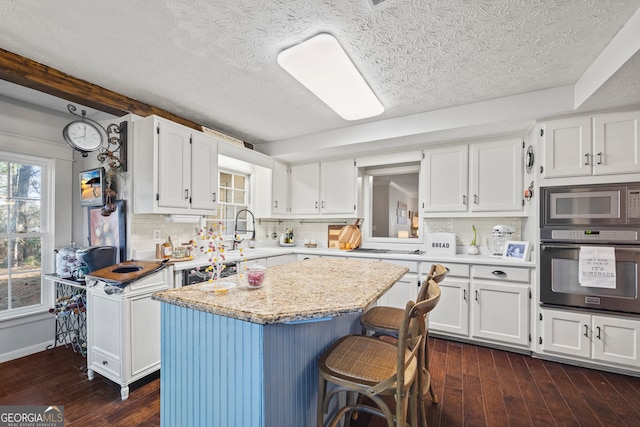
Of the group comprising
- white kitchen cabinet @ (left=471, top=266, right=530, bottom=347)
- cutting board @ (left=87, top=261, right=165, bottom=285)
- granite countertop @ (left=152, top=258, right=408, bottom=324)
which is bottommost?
white kitchen cabinet @ (left=471, top=266, right=530, bottom=347)

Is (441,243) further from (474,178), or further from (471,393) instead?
(471,393)

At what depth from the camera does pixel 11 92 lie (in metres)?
2.49

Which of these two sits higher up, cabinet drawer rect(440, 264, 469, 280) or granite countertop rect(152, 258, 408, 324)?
granite countertop rect(152, 258, 408, 324)

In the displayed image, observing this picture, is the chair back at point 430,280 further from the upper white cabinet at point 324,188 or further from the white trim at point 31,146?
the white trim at point 31,146

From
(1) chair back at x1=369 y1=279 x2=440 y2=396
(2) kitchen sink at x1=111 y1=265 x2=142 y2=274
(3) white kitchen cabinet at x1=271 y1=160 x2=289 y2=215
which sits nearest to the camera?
(1) chair back at x1=369 y1=279 x2=440 y2=396

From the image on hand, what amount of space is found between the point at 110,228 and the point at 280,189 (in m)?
2.14

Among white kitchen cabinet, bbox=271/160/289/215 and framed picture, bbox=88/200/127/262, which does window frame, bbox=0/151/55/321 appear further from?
white kitchen cabinet, bbox=271/160/289/215

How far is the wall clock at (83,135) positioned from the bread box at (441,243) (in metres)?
3.59

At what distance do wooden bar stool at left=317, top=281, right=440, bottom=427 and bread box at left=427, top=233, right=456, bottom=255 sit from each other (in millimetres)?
2171

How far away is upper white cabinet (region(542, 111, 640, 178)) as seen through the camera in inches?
91.2

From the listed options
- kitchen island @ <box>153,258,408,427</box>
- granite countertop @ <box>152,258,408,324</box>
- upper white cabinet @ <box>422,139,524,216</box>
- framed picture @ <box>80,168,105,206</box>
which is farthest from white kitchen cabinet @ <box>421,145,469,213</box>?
framed picture @ <box>80,168,105,206</box>

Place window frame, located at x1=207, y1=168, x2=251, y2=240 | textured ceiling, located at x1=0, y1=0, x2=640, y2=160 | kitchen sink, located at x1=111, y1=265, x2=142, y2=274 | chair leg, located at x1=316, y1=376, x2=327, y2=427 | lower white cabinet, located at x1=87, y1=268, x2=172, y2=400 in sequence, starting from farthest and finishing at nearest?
window frame, located at x1=207, y1=168, x2=251, y2=240, kitchen sink, located at x1=111, y1=265, x2=142, y2=274, lower white cabinet, located at x1=87, y1=268, x2=172, y2=400, textured ceiling, located at x1=0, y1=0, x2=640, y2=160, chair leg, located at x1=316, y1=376, x2=327, y2=427

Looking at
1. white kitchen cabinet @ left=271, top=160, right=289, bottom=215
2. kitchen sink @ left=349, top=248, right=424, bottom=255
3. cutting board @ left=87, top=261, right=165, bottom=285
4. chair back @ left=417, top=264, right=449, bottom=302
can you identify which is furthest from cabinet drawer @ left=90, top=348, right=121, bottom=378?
kitchen sink @ left=349, top=248, right=424, bottom=255

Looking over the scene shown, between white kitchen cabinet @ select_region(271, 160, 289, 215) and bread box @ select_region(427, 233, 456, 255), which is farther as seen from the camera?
white kitchen cabinet @ select_region(271, 160, 289, 215)
